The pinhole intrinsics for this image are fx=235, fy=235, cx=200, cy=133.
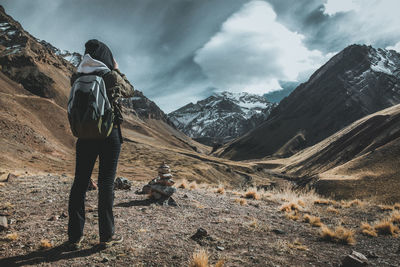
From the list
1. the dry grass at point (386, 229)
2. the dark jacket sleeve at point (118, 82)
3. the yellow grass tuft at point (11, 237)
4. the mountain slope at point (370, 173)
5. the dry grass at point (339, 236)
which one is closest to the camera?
the dark jacket sleeve at point (118, 82)

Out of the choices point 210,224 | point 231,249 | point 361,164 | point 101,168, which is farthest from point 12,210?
point 361,164

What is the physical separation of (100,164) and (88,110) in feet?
3.50

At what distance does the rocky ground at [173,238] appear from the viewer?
407 centimetres

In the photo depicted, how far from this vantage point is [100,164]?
4.22 m

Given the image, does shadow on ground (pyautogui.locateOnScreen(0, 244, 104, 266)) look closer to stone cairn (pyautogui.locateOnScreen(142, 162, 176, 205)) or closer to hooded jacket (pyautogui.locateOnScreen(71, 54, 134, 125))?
hooded jacket (pyautogui.locateOnScreen(71, 54, 134, 125))

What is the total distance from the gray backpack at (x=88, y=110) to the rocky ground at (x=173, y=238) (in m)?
2.10

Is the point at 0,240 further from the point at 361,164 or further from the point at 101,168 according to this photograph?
Answer: the point at 361,164

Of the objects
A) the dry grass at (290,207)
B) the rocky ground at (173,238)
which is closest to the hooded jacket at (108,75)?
the rocky ground at (173,238)

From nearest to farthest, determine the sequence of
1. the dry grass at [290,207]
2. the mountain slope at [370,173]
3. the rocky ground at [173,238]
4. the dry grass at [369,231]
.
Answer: the rocky ground at [173,238] < the dry grass at [369,231] < the dry grass at [290,207] < the mountain slope at [370,173]

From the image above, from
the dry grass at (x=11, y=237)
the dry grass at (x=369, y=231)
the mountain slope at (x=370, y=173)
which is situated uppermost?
the dry grass at (x=11, y=237)

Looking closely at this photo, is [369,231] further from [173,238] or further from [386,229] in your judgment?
[173,238]

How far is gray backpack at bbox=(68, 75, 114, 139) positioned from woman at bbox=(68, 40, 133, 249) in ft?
1.03

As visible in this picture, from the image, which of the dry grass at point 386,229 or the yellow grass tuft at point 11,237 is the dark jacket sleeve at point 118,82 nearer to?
the yellow grass tuft at point 11,237

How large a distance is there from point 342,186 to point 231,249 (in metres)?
50.4
